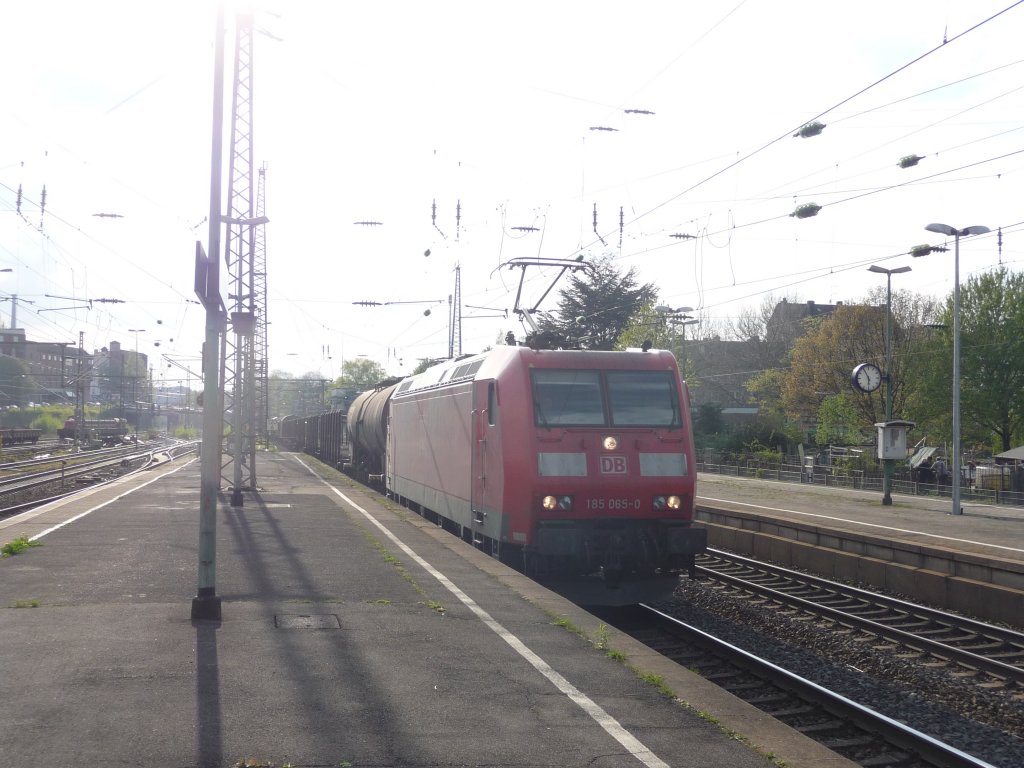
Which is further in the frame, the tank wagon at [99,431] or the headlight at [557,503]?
the tank wagon at [99,431]

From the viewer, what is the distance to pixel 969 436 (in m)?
46.1

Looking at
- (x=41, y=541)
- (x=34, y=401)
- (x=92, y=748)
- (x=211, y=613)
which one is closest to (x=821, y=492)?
(x=41, y=541)

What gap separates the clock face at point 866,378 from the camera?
88.2 feet

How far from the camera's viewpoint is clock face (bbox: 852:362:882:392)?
26891mm

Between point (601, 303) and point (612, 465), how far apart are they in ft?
141

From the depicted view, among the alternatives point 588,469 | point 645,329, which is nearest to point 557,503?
point 588,469

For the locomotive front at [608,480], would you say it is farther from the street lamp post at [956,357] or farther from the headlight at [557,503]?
the street lamp post at [956,357]

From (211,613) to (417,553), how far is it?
202 inches

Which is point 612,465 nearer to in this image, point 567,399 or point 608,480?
point 608,480

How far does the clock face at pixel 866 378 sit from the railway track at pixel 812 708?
1812 cm

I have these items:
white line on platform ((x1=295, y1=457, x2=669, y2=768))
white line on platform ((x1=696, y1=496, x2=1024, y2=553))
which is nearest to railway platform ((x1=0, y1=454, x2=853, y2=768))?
white line on platform ((x1=295, y1=457, x2=669, y2=768))

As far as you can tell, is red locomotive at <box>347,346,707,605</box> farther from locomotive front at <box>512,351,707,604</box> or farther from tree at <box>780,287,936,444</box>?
tree at <box>780,287,936,444</box>

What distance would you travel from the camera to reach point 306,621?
334 inches

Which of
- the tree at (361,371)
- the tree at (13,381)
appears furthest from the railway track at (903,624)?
the tree at (361,371)
